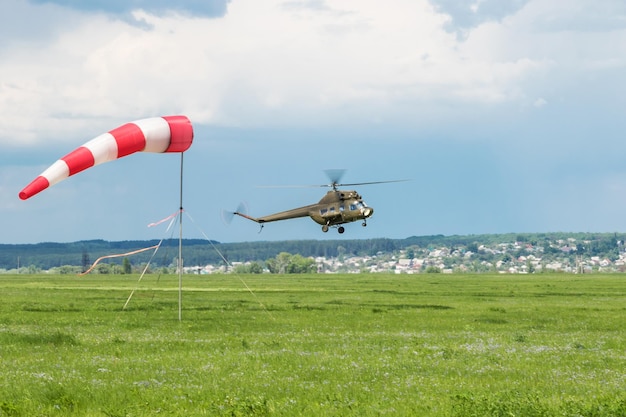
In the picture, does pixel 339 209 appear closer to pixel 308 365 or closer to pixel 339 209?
pixel 339 209

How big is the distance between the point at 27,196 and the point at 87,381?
24.0 ft

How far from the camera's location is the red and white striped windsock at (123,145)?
18.5 meters

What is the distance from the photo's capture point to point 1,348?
30500 mm

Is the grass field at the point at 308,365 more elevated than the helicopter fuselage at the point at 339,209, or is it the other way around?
the helicopter fuselage at the point at 339,209

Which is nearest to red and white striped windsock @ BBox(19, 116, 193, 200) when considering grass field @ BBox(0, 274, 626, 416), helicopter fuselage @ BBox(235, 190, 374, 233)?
grass field @ BBox(0, 274, 626, 416)

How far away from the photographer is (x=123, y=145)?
2367cm

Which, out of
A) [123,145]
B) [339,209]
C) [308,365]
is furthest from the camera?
[339,209]

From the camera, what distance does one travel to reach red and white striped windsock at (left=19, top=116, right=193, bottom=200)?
18.5 meters

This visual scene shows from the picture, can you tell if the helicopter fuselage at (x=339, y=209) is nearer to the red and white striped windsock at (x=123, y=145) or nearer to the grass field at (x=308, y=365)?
the grass field at (x=308, y=365)

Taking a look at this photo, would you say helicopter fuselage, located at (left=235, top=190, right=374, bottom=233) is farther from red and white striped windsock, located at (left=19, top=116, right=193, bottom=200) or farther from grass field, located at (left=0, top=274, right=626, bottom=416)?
red and white striped windsock, located at (left=19, top=116, right=193, bottom=200)

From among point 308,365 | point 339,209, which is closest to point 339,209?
point 339,209

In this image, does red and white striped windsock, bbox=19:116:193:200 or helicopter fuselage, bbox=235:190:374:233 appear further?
helicopter fuselage, bbox=235:190:374:233

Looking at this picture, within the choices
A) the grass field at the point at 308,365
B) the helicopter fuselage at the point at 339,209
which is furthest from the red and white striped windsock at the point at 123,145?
the helicopter fuselage at the point at 339,209

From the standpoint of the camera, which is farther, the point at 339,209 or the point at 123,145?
the point at 339,209
